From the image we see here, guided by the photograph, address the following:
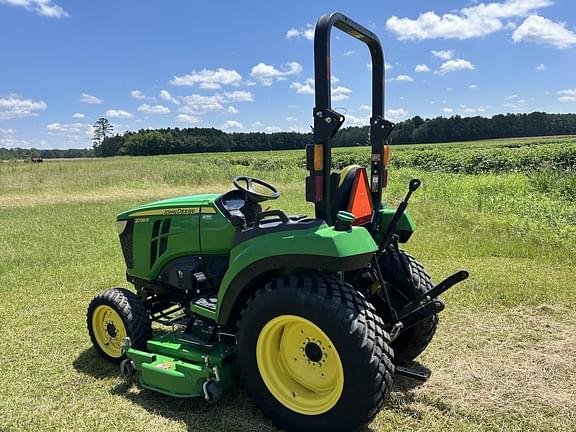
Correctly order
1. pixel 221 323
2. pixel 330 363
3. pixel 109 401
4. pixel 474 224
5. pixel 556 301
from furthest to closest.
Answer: pixel 474 224 < pixel 556 301 < pixel 109 401 < pixel 221 323 < pixel 330 363

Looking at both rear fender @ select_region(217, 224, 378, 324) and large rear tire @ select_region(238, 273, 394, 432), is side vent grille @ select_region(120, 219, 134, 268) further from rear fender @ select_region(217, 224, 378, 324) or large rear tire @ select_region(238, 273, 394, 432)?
large rear tire @ select_region(238, 273, 394, 432)

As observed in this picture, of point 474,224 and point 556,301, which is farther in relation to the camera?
point 474,224

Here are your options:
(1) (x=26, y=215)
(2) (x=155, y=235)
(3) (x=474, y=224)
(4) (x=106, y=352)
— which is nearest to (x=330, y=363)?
(2) (x=155, y=235)

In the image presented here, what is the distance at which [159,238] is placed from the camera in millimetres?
3895

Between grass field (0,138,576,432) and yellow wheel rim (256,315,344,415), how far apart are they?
285 millimetres

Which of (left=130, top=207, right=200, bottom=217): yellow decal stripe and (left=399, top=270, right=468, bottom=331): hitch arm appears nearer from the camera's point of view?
(left=399, top=270, right=468, bottom=331): hitch arm

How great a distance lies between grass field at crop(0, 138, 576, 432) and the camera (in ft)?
10.1

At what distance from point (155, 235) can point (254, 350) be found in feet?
4.97

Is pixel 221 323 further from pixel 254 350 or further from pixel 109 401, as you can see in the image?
pixel 109 401

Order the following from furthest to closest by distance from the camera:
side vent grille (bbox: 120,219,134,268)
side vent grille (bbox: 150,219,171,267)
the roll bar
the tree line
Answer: the tree line, side vent grille (bbox: 120,219,134,268), side vent grille (bbox: 150,219,171,267), the roll bar

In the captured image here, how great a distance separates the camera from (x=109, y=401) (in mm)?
3346

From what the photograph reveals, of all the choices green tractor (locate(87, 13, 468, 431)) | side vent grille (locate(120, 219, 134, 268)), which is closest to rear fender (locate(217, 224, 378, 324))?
green tractor (locate(87, 13, 468, 431))

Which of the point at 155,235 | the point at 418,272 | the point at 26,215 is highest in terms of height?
the point at 155,235

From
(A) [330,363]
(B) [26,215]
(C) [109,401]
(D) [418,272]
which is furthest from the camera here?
(B) [26,215]
